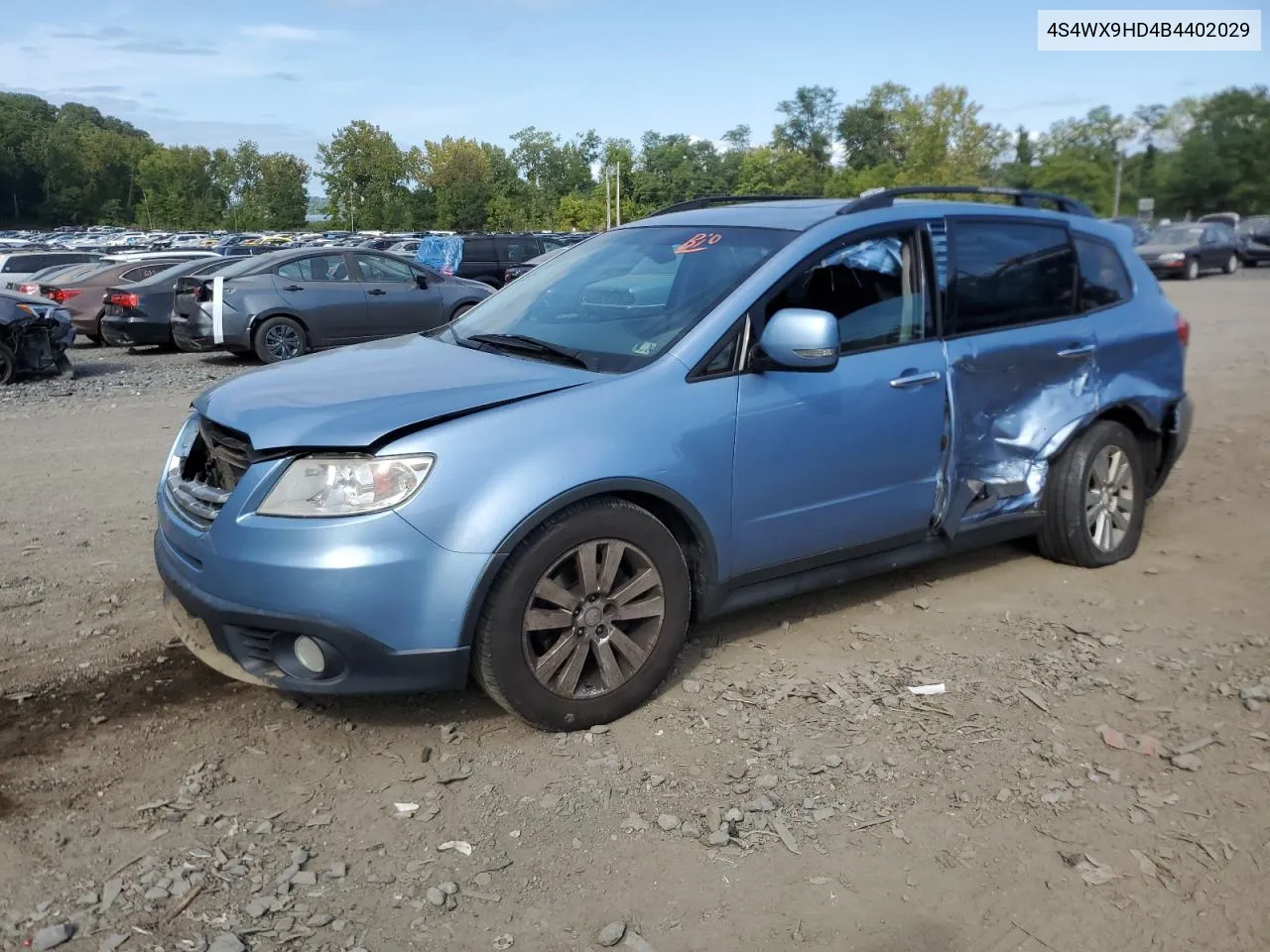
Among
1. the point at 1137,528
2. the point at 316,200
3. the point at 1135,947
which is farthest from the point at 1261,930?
the point at 316,200

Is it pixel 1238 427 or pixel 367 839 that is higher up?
pixel 1238 427

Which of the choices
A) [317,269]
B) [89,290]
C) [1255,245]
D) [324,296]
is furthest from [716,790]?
[1255,245]

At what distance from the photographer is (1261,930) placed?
2.80m

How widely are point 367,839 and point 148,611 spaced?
223cm

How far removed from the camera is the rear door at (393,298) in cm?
1574

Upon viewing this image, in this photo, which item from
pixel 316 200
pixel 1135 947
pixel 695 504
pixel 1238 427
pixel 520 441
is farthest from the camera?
pixel 316 200

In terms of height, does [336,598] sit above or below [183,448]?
below

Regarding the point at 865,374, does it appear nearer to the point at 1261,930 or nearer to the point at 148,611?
the point at 1261,930

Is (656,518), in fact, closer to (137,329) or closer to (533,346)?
(533,346)

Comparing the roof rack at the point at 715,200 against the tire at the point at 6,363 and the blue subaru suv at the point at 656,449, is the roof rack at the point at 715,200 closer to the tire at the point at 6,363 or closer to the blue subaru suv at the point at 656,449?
the blue subaru suv at the point at 656,449

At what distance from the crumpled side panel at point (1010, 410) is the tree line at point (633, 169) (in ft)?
193

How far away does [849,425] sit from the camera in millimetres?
4301

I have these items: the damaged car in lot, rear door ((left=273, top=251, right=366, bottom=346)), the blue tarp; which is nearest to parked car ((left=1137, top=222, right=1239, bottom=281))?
the blue tarp

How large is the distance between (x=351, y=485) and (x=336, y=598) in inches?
13.7
